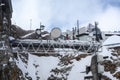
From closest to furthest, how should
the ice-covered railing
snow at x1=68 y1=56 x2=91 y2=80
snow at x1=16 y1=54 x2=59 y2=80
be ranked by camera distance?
snow at x1=68 y1=56 x2=91 y2=80
snow at x1=16 y1=54 x2=59 y2=80
the ice-covered railing

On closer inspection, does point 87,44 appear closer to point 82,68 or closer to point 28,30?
point 82,68

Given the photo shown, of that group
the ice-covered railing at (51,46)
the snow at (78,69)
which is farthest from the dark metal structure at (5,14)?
the snow at (78,69)

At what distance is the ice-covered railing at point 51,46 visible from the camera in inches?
1422

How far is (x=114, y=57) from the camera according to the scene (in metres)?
37.7

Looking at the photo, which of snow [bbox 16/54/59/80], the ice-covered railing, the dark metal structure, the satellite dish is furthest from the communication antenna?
the dark metal structure

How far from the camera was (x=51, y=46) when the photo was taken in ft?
129

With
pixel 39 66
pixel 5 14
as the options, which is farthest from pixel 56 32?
pixel 5 14

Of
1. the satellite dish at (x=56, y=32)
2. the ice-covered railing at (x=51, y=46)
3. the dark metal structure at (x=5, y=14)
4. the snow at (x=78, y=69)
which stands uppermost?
the dark metal structure at (x=5, y=14)

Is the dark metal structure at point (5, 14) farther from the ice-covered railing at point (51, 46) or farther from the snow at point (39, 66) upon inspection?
the snow at point (39, 66)

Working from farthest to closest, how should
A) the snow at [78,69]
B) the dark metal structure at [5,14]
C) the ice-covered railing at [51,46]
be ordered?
the ice-covered railing at [51,46], the snow at [78,69], the dark metal structure at [5,14]

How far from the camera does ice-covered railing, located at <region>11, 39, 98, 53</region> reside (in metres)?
36.1

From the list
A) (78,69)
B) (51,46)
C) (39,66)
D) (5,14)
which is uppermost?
(5,14)

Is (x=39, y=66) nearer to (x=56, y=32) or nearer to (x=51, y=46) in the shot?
(x=51, y=46)

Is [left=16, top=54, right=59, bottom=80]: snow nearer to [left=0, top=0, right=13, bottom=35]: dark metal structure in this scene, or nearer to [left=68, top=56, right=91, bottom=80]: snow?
[left=68, top=56, right=91, bottom=80]: snow
